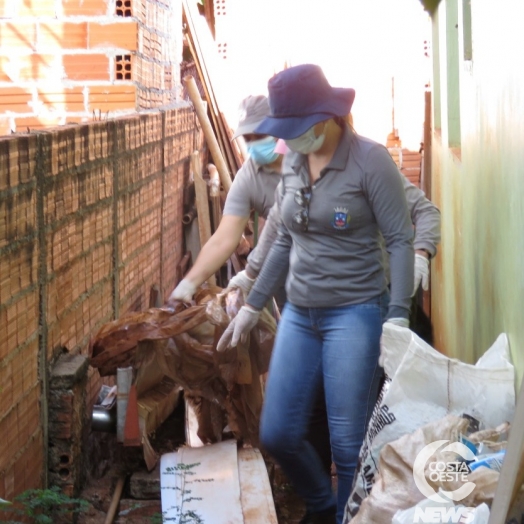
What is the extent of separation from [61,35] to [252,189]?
2.27 metres

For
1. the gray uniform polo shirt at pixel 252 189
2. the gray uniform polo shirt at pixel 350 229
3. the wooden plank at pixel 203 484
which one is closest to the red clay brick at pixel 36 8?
the gray uniform polo shirt at pixel 252 189

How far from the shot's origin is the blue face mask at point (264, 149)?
15.6 ft

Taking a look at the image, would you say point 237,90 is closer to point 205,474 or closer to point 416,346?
point 205,474

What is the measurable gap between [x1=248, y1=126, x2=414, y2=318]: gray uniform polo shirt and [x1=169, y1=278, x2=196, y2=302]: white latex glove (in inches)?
40.0

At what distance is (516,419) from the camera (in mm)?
1807

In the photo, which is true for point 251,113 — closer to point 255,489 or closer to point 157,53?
point 255,489

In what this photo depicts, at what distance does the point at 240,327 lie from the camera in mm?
4160

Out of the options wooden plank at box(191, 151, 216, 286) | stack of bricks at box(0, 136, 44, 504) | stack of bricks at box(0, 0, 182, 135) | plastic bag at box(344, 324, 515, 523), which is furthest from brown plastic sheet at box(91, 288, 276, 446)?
wooden plank at box(191, 151, 216, 286)

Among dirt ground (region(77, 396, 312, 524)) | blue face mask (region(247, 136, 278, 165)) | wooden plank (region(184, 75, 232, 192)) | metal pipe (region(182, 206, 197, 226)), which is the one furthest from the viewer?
metal pipe (region(182, 206, 197, 226))

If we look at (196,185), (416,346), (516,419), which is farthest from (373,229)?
(196,185)

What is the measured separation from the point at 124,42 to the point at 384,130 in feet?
13.5

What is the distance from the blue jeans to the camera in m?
3.56


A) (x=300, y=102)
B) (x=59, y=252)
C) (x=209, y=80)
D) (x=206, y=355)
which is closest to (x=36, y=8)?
(x=59, y=252)

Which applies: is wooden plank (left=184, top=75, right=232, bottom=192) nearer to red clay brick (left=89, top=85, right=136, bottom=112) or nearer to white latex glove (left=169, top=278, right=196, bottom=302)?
red clay brick (left=89, top=85, right=136, bottom=112)
